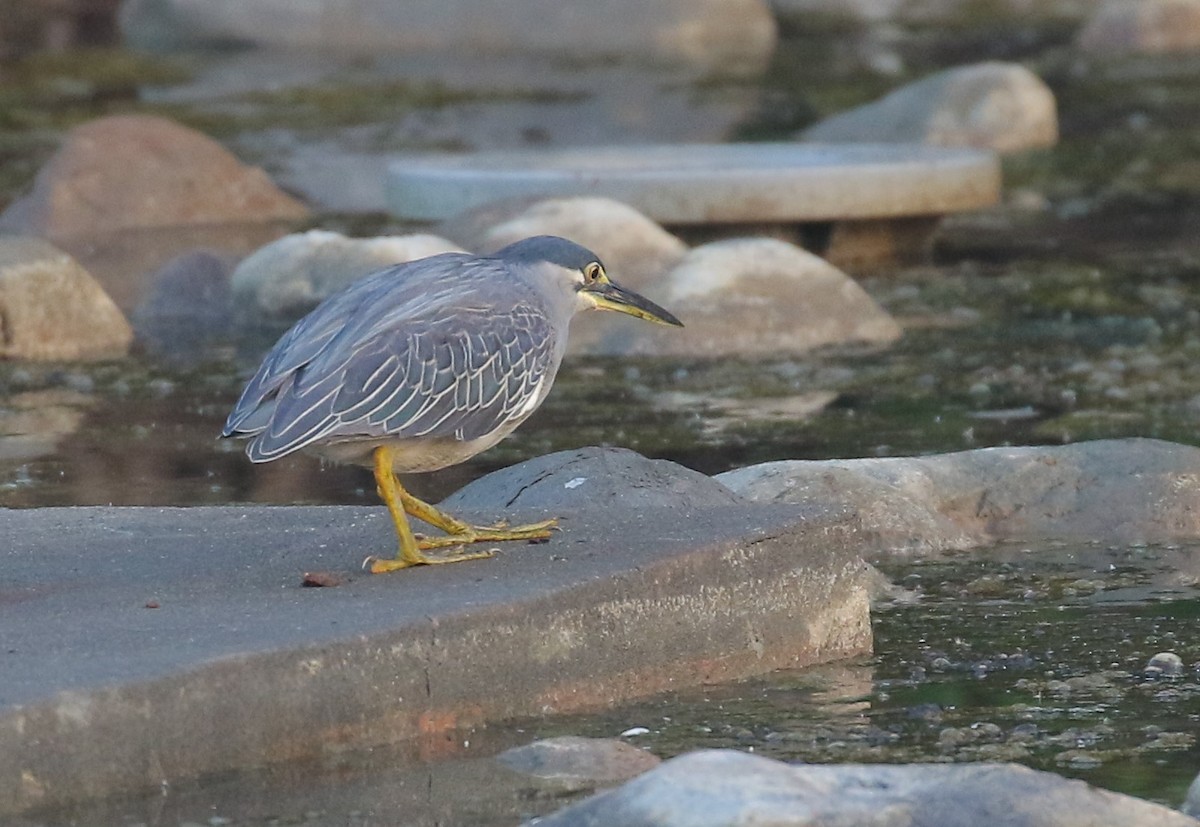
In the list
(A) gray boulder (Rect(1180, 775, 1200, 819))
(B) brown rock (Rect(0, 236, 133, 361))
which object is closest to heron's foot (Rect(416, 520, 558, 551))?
(A) gray boulder (Rect(1180, 775, 1200, 819))

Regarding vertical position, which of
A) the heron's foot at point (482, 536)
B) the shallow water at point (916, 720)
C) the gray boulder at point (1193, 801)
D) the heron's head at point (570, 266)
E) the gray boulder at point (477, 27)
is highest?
the gray boulder at point (477, 27)

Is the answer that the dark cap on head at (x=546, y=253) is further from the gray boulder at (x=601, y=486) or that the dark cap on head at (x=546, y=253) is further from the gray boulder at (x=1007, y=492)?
the gray boulder at (x=1007, y=492)

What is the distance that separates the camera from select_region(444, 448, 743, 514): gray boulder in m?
5.54

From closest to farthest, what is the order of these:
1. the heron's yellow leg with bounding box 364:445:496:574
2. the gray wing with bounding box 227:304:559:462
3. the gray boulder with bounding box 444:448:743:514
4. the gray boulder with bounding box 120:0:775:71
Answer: the gray wing with bounding box 227:304:559:462 → the heron's yellow leg with bounding box 364:445:496:574 → the gray boulder with bounding box 444:448:743:514 → the gray boulder with bounding box 120:0:775:71

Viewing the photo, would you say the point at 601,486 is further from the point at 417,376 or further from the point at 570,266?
the point at 417,376

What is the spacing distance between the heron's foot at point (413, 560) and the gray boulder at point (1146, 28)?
1686 centimetres

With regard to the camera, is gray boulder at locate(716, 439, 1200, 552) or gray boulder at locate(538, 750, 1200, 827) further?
gray boulder at locate(716, 439, 1200, 552)

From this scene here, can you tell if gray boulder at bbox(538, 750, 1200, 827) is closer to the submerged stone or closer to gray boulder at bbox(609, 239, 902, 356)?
the submerged stone

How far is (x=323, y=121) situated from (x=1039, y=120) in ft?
16.7

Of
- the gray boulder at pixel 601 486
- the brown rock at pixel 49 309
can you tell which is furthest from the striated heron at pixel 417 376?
the brown rock at pixel 49 309

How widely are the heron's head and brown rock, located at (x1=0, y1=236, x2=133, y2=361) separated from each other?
4678 millimetres

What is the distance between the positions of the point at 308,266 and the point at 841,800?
6.80 meters

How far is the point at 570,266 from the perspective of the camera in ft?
16.7

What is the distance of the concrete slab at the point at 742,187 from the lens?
431 inches
